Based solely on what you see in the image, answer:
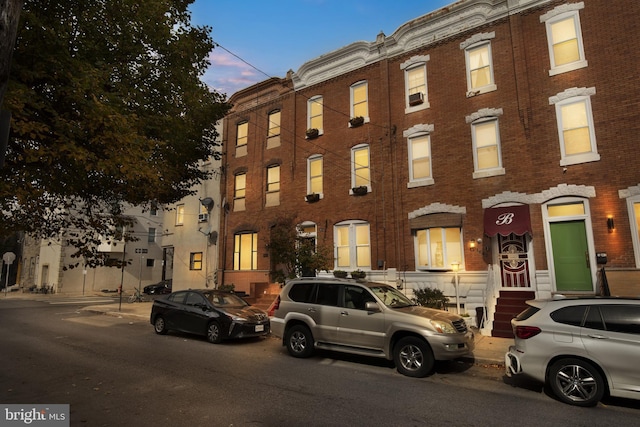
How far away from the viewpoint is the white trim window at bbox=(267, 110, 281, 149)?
843 inches

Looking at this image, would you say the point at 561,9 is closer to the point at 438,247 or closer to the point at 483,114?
the point at 483,114

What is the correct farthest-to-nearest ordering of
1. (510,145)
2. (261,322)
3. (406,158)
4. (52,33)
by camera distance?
(406,158), (510,145), (261,322), (52,33)

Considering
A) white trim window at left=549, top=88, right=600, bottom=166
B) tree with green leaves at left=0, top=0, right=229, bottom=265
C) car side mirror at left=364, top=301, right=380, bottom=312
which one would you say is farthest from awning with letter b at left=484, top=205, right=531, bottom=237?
tree with green leaves at left=0, top=0, right=229, bottom=265

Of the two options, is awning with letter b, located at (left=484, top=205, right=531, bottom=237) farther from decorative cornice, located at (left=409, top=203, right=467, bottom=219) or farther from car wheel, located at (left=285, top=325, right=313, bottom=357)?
car wheel, located at (left=285, top=325, right=313, bottom=357)

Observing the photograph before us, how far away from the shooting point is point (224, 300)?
41.5ft

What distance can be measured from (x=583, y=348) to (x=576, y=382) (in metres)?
0.56

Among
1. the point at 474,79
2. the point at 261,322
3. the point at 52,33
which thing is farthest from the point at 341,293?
the point at 474,79

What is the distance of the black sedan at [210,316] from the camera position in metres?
11.3

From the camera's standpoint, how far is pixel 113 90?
7.20 metres

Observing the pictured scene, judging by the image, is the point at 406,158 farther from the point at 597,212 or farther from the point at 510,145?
the point at 597,212

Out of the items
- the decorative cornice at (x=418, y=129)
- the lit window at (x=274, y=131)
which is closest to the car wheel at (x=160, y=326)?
the lit window at (x=274, y=131)

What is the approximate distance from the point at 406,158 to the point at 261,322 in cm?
916

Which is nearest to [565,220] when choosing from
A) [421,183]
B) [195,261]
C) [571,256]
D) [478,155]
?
[571,256]

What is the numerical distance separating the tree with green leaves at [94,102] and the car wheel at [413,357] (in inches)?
230
